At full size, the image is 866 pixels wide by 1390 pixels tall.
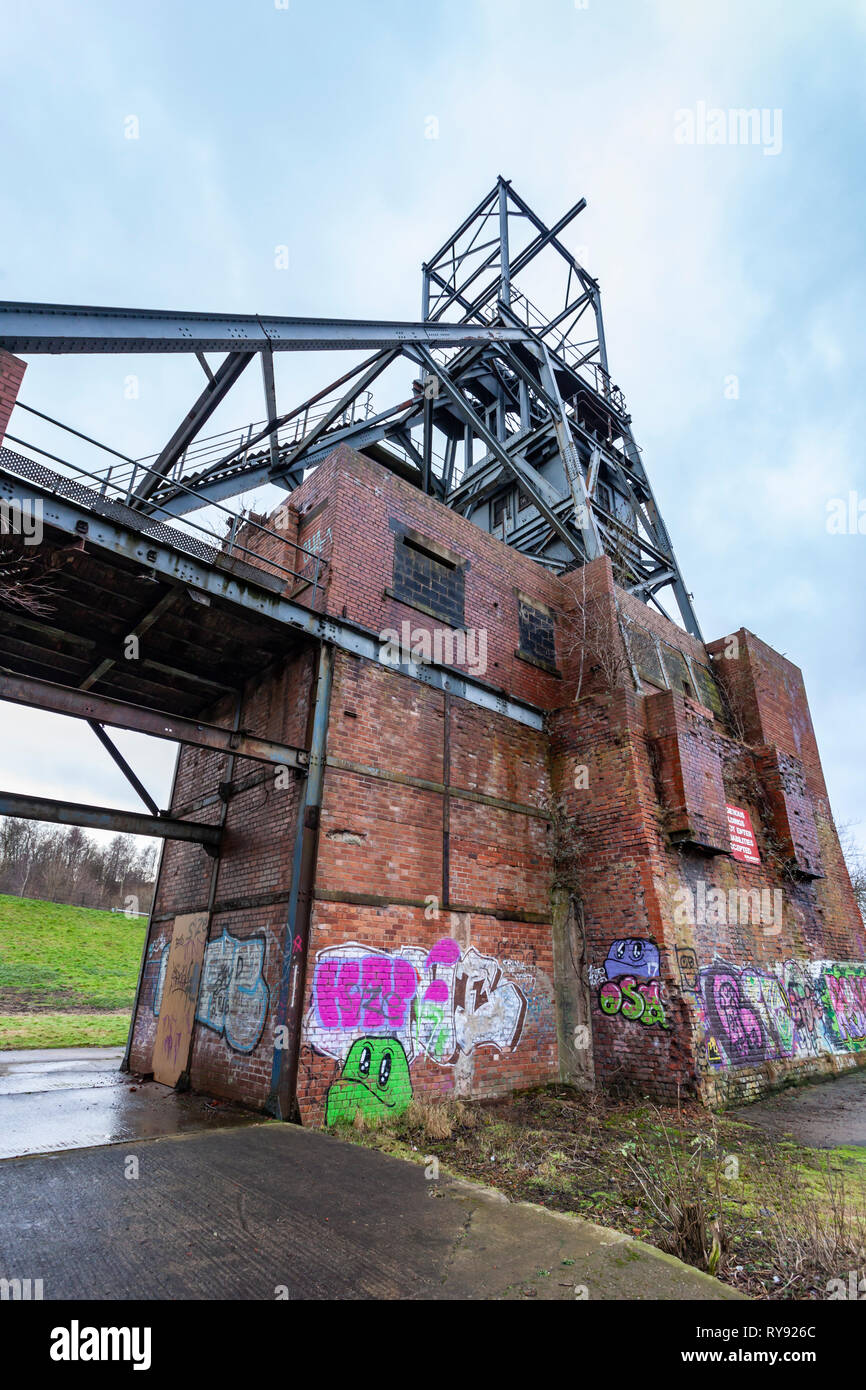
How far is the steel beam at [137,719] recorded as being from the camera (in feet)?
19.9

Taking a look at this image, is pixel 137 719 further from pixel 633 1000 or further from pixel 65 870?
pixel 65 870

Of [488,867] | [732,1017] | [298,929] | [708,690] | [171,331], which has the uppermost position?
[171,331]

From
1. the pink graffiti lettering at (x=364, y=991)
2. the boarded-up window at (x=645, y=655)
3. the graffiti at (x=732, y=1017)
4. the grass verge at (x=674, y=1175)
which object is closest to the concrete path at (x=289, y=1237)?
the grass verge at (x=674, y=1175)

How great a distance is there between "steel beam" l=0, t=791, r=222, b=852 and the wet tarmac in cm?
281

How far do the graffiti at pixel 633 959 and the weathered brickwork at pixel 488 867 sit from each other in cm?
3

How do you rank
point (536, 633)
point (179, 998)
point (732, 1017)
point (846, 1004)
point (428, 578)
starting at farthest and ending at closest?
point (846, 1004) → point (536, 633) → point (428, 578) → point (732, 1017) → point (179, 998)

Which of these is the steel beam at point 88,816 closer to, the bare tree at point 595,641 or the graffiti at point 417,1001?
the graffiti at point 417,1001

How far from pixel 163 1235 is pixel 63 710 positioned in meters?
4.32

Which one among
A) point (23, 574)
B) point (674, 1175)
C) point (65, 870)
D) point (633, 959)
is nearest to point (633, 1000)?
point (633, 959)

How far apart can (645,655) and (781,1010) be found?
20.3 ft

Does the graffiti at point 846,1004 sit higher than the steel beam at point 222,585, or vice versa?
the steel beam at point 222,585

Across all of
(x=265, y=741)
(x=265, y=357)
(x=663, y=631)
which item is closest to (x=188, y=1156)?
(x=265, y=741)

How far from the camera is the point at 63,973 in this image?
22.9 meters
